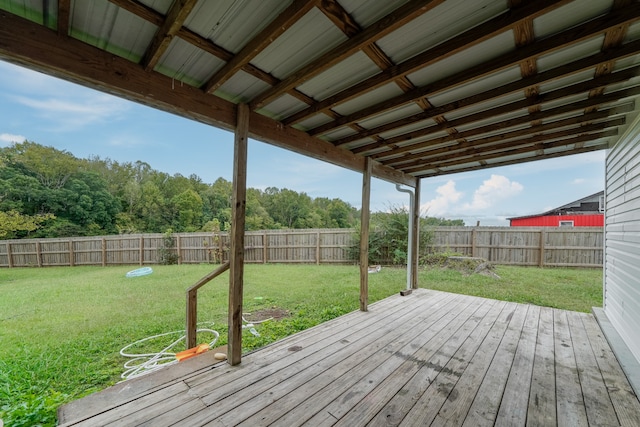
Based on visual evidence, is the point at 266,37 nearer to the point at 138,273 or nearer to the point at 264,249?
the point at 138,273

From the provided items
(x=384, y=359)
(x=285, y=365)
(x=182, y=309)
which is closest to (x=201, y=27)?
(x=285, y=365)

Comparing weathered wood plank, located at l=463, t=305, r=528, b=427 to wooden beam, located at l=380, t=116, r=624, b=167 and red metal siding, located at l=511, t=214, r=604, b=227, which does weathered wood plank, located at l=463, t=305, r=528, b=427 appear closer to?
wooden beam, located at l=380, t=116, r=624, b=167

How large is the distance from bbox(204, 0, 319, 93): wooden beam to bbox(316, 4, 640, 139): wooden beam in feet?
3.48

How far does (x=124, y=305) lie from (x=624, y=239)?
7.28 meters

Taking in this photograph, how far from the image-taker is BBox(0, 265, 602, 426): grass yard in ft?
7.77

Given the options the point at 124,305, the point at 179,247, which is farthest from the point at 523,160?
the point at 179,247

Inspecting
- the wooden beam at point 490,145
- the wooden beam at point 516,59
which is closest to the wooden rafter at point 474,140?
the wooden beam at point 490,145

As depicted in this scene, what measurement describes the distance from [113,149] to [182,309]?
864 inches

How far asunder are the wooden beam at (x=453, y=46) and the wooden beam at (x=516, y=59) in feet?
1.03

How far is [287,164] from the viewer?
24.2m

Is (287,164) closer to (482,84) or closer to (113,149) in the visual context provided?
(113,149)

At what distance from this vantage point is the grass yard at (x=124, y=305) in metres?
2.37

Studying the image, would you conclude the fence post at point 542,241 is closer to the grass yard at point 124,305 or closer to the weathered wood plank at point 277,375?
the grass yard at point 124,305

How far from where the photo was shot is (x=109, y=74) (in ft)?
4.57
